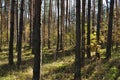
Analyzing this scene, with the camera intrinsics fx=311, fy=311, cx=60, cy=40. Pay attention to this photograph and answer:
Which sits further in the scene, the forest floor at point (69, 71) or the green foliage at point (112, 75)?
the forest floor at point (69, 71)

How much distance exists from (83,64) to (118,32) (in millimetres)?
10248

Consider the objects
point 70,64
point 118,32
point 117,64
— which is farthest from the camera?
point 118,32

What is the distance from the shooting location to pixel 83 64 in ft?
67.7

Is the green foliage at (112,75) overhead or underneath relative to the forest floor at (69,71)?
overhead

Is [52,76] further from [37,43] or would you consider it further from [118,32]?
[118,32]

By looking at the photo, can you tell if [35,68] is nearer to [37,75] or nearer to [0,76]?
[37,75]

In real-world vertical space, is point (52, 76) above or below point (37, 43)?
below

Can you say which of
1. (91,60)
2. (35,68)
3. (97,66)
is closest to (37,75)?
(35,68)

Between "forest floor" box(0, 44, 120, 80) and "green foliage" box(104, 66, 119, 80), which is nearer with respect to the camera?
"green foliage" box(104, 66, 119, 80)

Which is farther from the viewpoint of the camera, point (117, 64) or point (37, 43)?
point (117, 64)

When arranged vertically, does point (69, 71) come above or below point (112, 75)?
below

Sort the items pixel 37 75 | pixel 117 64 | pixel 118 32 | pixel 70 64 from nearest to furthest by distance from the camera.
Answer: pixel 37 75, pixel 117 64, pixel 70 64, pixel 118 32

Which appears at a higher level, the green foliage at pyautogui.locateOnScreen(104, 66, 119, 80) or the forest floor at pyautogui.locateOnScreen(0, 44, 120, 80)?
the green foliage at pyautogui.locateOnScreen(104, 66, 119, 80)

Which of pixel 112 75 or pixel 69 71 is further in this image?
pixel 69 71
